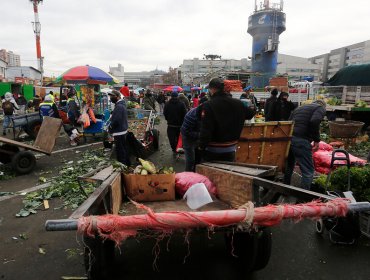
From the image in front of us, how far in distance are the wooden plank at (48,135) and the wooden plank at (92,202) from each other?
5290 millimetres

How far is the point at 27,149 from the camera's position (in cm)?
741

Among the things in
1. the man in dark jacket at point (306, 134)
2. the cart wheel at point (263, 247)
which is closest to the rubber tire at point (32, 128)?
the man in dark jacket at point (306, 134)

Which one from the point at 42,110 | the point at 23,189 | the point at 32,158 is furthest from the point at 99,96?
the point at 23,189

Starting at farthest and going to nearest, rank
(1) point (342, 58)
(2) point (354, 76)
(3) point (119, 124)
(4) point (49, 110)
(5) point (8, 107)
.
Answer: (1) point (342, 58), (2) point (354, 76), (5) point (8, 107), (4) point (49, 110), (3) point (119, 124)

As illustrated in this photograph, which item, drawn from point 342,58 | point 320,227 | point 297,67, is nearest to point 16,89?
point 320,227

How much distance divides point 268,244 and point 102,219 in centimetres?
180

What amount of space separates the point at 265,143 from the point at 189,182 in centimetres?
271

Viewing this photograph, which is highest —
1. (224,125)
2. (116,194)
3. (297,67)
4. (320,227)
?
(297,67)

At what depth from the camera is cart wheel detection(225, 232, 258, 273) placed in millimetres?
2919

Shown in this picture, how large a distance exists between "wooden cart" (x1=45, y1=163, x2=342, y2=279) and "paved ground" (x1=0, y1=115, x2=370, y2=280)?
0.32 meters

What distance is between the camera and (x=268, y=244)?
2.96m

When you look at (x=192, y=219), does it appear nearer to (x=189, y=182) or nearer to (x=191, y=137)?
(x=189, y=182)

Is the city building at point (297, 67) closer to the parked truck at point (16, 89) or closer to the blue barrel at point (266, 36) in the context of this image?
the blue barrel at point (266, 36)

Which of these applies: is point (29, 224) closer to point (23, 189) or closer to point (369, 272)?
point (23, 189)
